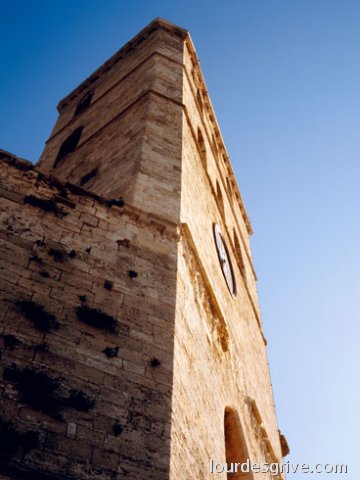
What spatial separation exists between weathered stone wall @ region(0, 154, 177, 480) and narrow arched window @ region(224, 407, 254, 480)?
2336 millimetres

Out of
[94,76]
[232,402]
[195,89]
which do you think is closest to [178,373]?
[232,402]

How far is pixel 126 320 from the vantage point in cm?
469

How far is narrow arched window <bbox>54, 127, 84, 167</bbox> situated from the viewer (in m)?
10.7

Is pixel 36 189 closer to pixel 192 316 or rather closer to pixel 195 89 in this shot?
pixel 192 316

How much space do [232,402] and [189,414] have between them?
2114mm

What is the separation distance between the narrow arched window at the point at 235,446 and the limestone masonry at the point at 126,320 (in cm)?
2

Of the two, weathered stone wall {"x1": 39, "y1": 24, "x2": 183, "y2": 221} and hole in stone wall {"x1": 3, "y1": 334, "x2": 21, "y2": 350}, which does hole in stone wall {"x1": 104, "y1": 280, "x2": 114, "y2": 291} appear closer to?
hole in stone wall {"x1": 3, "y1": 334, "x2": 21, "y2": 350}

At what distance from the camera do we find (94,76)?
13852mm

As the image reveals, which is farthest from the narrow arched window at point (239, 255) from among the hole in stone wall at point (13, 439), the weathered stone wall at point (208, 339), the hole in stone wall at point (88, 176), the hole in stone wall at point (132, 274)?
Result: the hole in stone wall at point (13, 439)

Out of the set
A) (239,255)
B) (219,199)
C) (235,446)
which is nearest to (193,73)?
(219,199)

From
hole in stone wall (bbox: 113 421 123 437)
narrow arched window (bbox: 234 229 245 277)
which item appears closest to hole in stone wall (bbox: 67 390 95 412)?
hole in stone wall (bbox: 113 421 123 437)

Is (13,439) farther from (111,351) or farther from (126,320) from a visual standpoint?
(126,320)

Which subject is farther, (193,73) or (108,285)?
(193,73)

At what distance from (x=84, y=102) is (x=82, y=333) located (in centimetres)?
959
